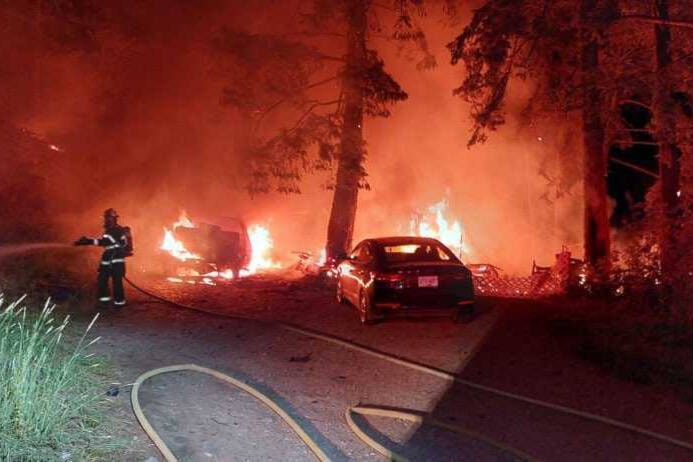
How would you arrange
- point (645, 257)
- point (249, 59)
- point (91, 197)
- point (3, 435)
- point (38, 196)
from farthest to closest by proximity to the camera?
point (91, 197), point (38, 196), point (249, 59), point (645, 257), point (3, 435)

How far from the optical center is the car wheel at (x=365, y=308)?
999 cm

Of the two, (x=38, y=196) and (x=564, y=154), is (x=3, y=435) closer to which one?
(x=564, y=154)

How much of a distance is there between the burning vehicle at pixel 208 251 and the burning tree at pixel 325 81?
1.84 meters

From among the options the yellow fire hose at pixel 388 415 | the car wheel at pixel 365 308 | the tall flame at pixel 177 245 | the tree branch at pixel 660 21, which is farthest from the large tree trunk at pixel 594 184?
the tall flame at pixel 177 245

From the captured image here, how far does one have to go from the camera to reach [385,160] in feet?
85.1

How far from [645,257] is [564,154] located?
8513mm

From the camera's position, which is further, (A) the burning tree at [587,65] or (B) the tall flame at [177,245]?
(B) the tall flame at [177,245]

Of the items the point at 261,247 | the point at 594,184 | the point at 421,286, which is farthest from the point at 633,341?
the point at 261,247

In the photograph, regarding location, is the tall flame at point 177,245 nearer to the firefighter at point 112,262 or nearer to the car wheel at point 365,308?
the firefighter at point 112,262

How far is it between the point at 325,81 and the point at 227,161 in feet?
35.0

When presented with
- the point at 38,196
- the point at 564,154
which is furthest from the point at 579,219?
the point at 38,196

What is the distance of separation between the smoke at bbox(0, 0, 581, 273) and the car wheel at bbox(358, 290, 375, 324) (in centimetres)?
1292

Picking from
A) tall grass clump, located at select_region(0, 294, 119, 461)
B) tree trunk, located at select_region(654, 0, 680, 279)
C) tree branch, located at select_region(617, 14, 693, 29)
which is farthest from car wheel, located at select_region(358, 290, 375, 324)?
tree branch, located at select_region(617, 14, 693, 29)

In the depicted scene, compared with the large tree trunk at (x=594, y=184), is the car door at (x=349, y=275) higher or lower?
lower
